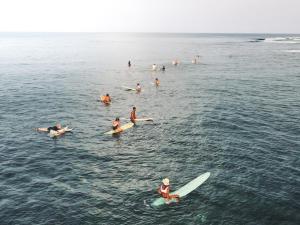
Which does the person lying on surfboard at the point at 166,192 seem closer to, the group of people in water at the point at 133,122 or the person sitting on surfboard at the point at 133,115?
the group of people in water at the point at 133,122

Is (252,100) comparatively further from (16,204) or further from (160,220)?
(16,204)

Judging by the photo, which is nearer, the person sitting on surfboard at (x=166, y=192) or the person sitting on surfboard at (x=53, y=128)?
the person sitting on surfboard at (x=166, y=192)

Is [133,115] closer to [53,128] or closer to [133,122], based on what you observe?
[133,122]

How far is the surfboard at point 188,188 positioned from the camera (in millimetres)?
23500

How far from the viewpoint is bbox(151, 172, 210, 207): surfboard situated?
23500mm

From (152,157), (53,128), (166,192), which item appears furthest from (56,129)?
(166,192)

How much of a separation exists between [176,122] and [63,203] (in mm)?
21915

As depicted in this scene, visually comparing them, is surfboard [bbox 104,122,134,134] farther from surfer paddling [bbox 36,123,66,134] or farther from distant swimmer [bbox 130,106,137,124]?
surfer paddling [bbox 36,123,66,134]

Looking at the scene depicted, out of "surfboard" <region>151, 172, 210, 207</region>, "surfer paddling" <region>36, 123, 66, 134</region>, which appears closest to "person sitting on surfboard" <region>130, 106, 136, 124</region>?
"surfer paddling" <region>36, 123, 66, 134</region>

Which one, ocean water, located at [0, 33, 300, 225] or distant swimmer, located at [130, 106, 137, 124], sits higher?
distant swimmer, located at [130, 106, 137, 124]

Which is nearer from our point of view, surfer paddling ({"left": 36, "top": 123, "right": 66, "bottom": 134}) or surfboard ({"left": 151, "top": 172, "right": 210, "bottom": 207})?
surfboard ({"left": 151, "top": 172, "right": 210, "bottom": 207})

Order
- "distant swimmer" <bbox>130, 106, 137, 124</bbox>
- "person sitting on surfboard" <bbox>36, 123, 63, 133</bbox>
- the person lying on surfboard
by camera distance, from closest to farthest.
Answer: the person lying on surfboard, "person sitting on surfboard" <bbox>36, 123, 63, 133</bbox>, "distant swimmer" <bbox>130, 106, 137, 124</bbox>

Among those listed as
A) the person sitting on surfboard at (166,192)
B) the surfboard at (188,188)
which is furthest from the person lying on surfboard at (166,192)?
the surfboard at (188,188)

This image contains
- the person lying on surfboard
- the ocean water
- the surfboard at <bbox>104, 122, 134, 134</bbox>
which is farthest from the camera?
the surfboard at <bbox>104, 122, 134, 134</bbox>
